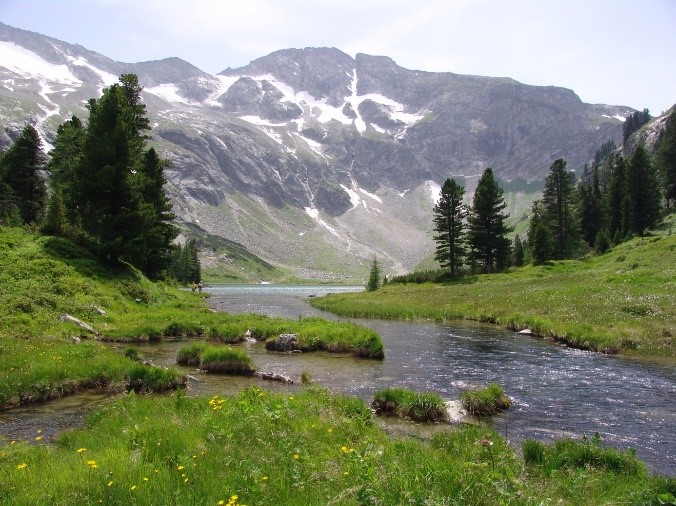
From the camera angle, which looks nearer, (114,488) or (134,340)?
(114,488)

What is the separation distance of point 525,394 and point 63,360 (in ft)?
59.2

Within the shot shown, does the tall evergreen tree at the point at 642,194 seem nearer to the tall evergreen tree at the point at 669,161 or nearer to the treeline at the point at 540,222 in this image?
the treeline at the point at 540,222

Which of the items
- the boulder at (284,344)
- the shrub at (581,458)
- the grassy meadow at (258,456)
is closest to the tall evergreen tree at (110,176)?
the boulder at (284,344)

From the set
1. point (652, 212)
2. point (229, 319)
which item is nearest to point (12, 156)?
point (229, 319)

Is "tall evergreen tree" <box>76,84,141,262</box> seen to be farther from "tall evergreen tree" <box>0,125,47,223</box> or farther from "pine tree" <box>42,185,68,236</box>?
"tall evergreen tree" <box>0,125,47,223</box>

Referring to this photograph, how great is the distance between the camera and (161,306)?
39844mm

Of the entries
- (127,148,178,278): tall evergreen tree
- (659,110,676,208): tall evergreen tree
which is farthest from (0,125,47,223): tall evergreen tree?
(659,110,676,208): tall evergreen tree

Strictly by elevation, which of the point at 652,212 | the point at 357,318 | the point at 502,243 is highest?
the point at 652,212

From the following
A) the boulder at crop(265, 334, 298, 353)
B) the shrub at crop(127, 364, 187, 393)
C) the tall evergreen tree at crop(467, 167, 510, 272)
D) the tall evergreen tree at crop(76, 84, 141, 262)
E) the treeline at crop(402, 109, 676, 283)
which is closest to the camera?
the shrub at crop(127, 364, 187, 393)

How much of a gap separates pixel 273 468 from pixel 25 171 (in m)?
74.7

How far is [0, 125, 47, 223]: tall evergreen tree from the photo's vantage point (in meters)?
63.2

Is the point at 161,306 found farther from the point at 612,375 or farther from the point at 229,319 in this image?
the point at 612,375

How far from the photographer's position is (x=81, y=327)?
2545cm

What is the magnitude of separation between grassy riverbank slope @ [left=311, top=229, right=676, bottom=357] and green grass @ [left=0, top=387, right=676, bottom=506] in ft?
68.5
